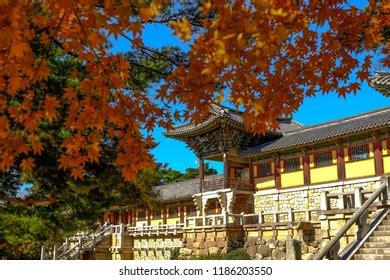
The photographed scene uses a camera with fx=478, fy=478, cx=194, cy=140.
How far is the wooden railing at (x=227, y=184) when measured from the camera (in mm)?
23016

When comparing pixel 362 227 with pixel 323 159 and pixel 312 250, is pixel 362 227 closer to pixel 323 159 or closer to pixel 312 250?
pixel 312 250

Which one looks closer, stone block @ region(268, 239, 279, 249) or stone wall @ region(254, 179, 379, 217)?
stone block @ region(268, 239, 279, 249)

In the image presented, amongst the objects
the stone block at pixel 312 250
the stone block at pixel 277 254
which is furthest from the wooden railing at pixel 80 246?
the stone block at pixel 312 250

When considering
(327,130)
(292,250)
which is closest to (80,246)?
(327,130)

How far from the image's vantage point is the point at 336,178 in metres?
19.8

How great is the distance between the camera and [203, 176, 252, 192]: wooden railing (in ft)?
75.5

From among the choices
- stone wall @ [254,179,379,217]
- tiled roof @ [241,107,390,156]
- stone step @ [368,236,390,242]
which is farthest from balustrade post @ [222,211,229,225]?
stone step @ [368,236,390,242]

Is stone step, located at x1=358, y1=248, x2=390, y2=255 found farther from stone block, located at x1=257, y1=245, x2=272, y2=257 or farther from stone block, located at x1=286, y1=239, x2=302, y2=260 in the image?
stone block, located at x1=257, y1=245, x2=272, y2=257

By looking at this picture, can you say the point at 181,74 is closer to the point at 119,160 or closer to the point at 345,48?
the point at 119,160

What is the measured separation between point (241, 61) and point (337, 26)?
235 cm

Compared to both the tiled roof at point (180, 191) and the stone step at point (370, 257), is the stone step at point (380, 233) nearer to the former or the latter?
the stone step at point (370, 257)

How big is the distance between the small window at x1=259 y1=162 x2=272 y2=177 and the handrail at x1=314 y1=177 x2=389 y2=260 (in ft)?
40.1

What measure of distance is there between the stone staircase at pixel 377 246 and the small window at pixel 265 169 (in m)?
13.0
